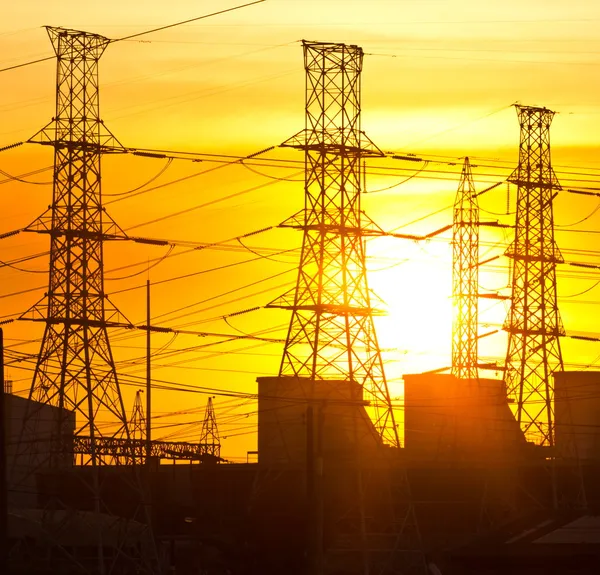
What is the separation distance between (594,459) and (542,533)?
182 ft

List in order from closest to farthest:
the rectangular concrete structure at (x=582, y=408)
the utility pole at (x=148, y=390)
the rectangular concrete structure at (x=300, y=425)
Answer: the utility pole at (x=148, y=390)
the rectangular concrete structure at (x=300, y=425)
the rectangular concrete structure at (x=582, y=408)

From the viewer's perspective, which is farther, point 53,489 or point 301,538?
point 53,489

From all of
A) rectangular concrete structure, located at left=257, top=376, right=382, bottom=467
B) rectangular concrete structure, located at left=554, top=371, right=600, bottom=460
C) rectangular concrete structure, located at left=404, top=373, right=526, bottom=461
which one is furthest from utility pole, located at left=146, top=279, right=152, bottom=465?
rectangular concrete structure, located at left=554, top=371, right=600, bottom=460

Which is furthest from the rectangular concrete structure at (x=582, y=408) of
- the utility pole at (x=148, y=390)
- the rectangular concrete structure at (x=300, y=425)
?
the utility pole at (x=148, y=390)

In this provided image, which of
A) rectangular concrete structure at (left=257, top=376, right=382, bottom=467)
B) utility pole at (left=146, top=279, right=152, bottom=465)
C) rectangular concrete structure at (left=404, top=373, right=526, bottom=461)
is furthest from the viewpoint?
rectangular concrete structure at (left=404, top=373, right=526, bottom=461)

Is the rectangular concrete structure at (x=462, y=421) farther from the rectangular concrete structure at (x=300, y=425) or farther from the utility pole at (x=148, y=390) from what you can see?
the utility pole at (x=148, y=390)

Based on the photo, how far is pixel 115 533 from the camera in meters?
68.4

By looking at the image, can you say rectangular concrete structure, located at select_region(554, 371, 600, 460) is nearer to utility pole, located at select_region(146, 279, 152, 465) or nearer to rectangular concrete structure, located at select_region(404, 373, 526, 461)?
rectangular concrete structure, located at select_region(404, 373, 526, 461)

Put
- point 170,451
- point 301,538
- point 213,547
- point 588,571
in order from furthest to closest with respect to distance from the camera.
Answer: point 170,451 < point 213,547 < point 301,538 < point 588,571

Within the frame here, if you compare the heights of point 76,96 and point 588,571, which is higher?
point 76,96

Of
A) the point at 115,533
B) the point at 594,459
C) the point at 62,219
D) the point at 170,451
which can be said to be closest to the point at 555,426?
the point at 594,459

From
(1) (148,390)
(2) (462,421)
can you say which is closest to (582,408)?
(2) (462,421)

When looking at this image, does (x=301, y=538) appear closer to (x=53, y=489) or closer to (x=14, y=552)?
(x=53, y=489)

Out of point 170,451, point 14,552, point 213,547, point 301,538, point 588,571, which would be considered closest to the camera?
point 588,571
